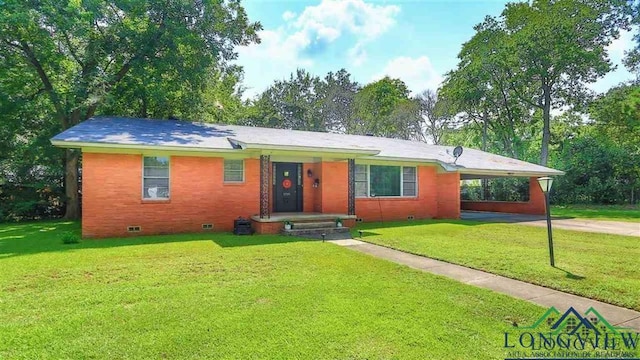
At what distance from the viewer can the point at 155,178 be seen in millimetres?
10977

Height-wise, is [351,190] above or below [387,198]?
above

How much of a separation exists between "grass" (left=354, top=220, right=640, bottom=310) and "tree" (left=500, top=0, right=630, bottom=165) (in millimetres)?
17448

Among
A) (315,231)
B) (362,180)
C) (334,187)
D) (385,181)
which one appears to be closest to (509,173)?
(385,181)

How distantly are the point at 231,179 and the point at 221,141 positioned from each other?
4.55 feet

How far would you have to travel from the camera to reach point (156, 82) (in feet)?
53.4

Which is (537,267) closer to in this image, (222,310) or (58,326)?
(222,310)

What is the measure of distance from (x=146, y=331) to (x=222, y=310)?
0.87m

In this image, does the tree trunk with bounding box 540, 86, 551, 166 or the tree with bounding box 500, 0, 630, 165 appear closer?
the tree with bounding box 500, 0, 630, 165

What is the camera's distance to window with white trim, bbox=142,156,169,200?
10.9m

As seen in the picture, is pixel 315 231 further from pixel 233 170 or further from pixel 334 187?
pixel 233 170

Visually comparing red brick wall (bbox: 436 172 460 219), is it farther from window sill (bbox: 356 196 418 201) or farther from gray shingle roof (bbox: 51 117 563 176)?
window sill (bbox: 356 196 418 201)

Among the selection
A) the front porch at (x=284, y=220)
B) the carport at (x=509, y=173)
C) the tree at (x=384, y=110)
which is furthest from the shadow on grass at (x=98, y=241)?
the tree at (x=384, y=110)

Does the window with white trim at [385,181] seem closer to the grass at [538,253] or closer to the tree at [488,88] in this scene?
the grass at [538,253]

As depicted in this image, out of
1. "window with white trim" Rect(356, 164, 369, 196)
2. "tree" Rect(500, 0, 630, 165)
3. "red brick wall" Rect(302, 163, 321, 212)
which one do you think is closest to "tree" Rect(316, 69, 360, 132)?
"tree" Rect(500, 0, 630, 165)
